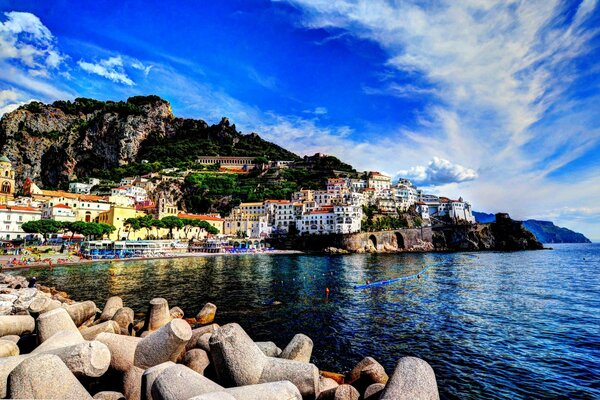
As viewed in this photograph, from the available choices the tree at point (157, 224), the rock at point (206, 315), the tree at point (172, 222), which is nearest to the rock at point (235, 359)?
the rock at point (206, 315)

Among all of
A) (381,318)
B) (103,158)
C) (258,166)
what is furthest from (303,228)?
(103,158)

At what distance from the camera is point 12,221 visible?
75.7 meters

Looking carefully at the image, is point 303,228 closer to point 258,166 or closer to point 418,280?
point 258,166

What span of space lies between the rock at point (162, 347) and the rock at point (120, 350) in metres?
0.16

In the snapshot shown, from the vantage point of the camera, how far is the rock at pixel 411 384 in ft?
20.1

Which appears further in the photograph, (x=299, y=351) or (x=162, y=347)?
(x=299, y=351)

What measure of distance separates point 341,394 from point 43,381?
6.11 metres

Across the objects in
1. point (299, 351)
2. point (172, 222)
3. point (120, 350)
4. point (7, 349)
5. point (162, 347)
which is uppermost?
point (172, 222)

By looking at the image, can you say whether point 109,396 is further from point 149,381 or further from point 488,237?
point 488,237

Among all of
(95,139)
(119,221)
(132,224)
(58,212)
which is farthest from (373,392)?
(95,139)

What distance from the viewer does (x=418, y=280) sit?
3925cm

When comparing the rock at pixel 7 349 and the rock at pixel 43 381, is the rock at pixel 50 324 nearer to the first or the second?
the rock at pixel 7 349

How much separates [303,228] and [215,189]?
4475cm

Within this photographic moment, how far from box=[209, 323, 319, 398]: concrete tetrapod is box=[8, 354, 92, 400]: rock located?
2650mm
